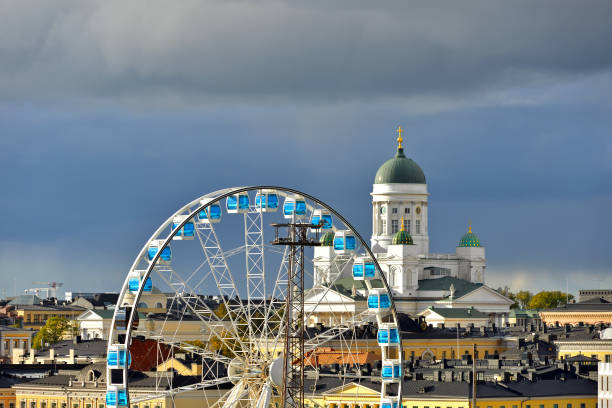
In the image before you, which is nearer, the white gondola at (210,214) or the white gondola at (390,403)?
the white gondola at (210,214)

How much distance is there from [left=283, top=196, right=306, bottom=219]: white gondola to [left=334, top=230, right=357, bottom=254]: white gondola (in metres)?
2.15

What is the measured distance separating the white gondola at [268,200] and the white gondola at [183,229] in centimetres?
549

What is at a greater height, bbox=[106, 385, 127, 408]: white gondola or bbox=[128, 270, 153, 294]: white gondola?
bbox=[128, 270, 153, 294]: white gondola

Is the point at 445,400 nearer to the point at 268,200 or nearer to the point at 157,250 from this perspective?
the point at 268,200

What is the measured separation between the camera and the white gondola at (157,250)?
88625 millimetres

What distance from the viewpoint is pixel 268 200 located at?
316 feet

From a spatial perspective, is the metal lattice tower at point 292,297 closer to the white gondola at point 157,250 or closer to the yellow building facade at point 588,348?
the white gondola at point 157,250

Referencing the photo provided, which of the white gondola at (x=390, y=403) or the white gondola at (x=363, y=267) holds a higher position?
the white gondola at (x=363, y=267)

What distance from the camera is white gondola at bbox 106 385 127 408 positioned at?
289ft

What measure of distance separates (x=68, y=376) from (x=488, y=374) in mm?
30407

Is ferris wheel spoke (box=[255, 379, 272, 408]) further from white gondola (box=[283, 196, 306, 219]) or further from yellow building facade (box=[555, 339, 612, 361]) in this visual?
yellow building facade (box=[555, 339, 612, 361])

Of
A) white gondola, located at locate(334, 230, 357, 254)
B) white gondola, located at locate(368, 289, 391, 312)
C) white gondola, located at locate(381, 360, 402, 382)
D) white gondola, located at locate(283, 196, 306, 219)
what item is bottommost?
white gondola, located at locate(381, 360, 402, 382)

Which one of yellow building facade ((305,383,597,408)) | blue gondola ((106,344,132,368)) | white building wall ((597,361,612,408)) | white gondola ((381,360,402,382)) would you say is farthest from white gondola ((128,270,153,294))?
white building wall ((597,361,612,408))

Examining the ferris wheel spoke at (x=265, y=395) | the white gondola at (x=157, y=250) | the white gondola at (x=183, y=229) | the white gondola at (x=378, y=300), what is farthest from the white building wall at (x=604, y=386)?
the white gondola at (x=157, y=250)
